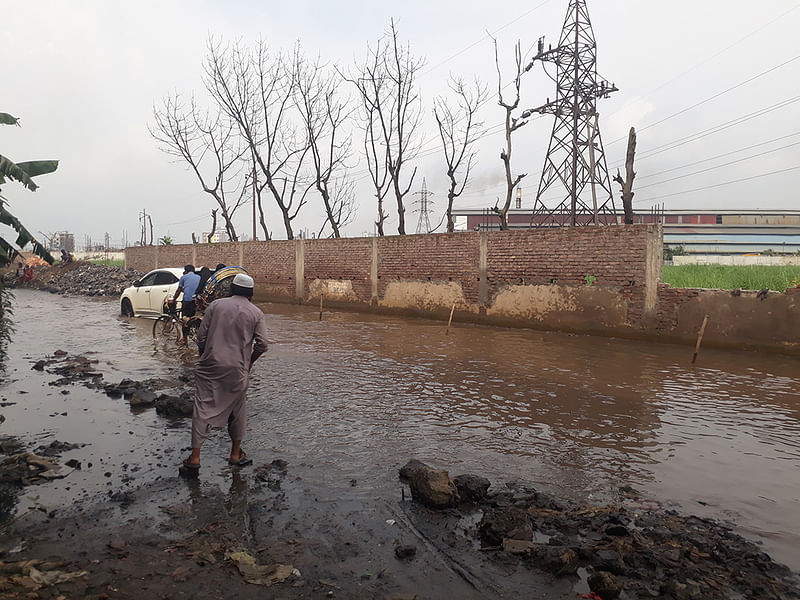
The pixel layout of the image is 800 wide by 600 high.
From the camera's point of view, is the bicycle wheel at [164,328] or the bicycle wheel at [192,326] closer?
the bicycle wheel at [192,326]

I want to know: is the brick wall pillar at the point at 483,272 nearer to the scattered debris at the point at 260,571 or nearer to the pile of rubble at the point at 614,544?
the pile of rubble at the point at 614,544

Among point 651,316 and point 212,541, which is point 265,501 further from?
point 651,316

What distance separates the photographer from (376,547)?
11.7ft

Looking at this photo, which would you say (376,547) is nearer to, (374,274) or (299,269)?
(374,274)

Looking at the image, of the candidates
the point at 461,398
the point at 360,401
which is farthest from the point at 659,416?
the point at 360,401

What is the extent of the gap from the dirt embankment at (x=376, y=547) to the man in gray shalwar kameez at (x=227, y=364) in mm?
561

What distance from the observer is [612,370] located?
31.6 ft

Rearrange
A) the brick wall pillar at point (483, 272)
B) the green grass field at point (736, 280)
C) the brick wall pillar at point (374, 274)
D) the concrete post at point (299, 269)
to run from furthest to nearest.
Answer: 1. the concrete post at point (299, 269)
2. the brick wall pillar at point (374, 274)
3. the brick wall pillar at point (483, 272)
4. the green grass field at point (736, 280)

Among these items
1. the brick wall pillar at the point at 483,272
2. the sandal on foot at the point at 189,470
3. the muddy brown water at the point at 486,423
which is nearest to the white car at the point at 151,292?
the muddy brown water at the point at 486,423

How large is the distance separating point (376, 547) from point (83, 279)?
110 feet

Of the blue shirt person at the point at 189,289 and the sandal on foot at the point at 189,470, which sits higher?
the blue shirt person at the point at 189,289

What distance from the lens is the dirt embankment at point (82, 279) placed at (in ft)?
95.0

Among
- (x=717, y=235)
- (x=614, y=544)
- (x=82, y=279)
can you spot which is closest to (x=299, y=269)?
(x=82, y=279)

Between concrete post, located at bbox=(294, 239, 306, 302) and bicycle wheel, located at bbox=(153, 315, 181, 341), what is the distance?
31.8 feet
